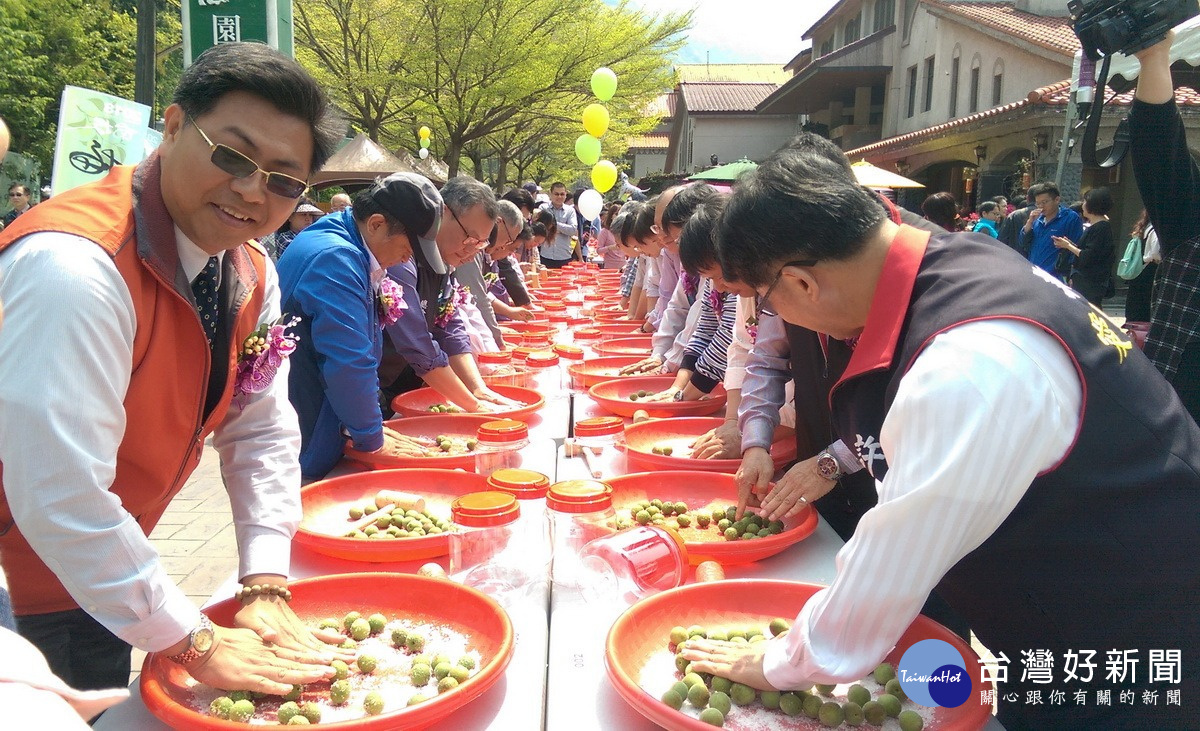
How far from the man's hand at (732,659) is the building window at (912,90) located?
1978 cm

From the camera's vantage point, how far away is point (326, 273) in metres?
2.28

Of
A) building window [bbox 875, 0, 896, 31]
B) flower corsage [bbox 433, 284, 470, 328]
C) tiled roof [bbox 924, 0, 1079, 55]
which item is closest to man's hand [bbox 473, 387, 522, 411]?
flower corsage [bbox 433, 284, 470, 328]

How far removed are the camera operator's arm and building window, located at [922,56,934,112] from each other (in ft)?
56.1

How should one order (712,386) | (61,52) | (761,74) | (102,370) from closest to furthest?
(102,370) → (712,386) → (61,52) → (761,74)

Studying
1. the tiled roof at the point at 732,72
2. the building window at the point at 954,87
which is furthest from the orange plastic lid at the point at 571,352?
the tiled roof at the point at 732,72

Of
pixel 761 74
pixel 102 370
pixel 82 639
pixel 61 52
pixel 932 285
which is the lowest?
pixel 82 639

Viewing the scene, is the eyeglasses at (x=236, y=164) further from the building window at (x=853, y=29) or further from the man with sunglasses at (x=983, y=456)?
the building window at (x=853, y=29)

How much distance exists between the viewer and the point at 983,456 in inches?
37.4

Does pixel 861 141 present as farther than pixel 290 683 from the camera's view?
Yes

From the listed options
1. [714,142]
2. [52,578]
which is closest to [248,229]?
[52,578]

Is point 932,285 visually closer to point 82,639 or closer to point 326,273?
point 82,639

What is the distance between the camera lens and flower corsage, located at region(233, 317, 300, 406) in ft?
5.04

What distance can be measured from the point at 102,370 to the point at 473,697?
696 millimetres

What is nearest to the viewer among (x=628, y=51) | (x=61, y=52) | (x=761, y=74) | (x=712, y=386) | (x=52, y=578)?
(x=52, y=578)
